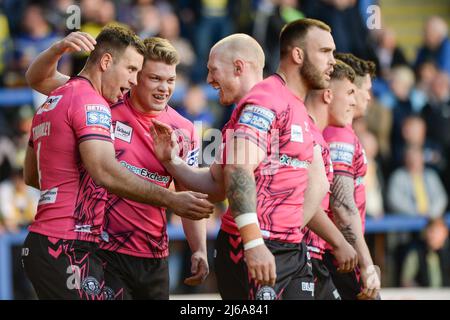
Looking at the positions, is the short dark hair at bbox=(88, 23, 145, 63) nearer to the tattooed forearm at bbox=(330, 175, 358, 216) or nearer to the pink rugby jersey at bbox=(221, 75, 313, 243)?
the pink rugby jersey at bbox=(221, 75, 313, 243)

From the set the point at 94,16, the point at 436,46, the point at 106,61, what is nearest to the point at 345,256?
the point at 106,61

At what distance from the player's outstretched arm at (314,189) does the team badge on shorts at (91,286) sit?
5.00 feet

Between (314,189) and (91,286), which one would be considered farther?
(314,189)

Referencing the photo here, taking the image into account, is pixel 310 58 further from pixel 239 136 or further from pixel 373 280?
pixel 373 280

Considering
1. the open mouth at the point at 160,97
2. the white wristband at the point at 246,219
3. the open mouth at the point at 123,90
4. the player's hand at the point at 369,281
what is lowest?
the player's hand at the point at 369,281

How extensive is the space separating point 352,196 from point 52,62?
8.62ft

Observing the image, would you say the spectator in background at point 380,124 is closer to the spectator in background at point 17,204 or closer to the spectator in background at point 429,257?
the spectator in background at point 429,257

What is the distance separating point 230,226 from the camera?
281 inches

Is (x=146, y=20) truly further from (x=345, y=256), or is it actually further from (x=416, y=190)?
(x=345, y=256)

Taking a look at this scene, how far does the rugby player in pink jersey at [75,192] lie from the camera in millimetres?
6816

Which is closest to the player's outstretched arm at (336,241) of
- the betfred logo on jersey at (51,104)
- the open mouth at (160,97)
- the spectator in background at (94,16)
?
the open mouth at (160,97)

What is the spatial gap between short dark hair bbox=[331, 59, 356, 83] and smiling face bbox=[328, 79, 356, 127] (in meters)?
0.03

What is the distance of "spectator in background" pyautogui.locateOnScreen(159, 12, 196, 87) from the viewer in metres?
14.2

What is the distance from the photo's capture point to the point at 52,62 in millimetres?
7637
